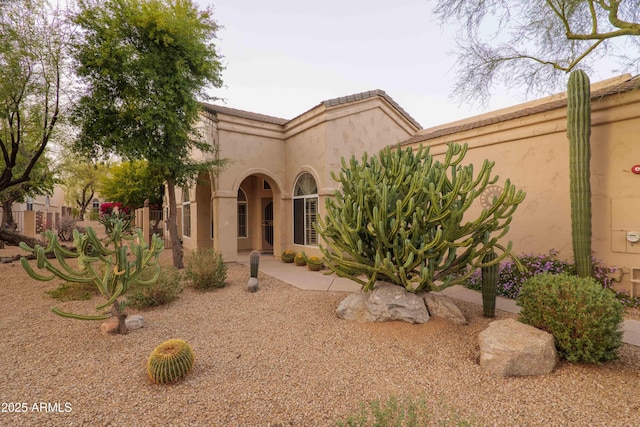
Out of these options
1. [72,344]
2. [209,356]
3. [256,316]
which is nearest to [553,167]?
[256,316]

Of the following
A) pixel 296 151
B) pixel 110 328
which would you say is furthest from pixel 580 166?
pixel 110 328

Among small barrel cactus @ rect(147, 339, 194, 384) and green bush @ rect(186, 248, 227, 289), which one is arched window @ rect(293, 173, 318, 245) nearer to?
green bush @ rect(186, 248, 227, 289)

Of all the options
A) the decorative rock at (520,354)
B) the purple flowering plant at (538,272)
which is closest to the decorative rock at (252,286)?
the decorative rock at (520,354)

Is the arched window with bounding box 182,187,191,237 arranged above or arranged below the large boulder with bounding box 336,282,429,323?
above

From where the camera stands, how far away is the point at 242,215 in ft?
49.9

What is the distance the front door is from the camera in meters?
14.5

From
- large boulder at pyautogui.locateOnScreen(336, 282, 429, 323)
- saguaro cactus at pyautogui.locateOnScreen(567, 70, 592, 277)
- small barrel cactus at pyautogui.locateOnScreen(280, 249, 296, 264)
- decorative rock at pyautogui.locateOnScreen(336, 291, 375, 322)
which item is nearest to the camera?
large boulder at pyautogui.locateOnScreen(336, 282, 429, 323)

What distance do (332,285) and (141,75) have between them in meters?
7.97

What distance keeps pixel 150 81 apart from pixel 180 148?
2048 mm

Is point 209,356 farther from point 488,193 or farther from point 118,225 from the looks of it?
point 488,193

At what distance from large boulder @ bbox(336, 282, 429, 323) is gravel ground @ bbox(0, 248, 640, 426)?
0.15 m

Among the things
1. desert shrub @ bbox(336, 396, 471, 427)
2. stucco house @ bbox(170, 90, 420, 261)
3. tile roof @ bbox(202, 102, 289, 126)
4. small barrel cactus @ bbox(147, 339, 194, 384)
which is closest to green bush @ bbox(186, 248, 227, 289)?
stucco house @ bbox(170, 90, 420, 261)

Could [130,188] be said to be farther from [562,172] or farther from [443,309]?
[562,172]

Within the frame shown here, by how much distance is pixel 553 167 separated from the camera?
722 centimetres
